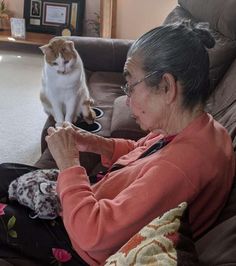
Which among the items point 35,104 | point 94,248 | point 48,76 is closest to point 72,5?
point 35,104

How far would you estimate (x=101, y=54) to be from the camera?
2572mm

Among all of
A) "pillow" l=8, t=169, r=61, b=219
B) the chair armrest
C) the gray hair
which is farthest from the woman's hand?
the chair armrest

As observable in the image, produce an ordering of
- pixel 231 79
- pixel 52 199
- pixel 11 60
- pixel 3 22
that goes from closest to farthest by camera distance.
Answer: pixel 52 199
pixel 231 79
pixel 11 60
pixel 3 22

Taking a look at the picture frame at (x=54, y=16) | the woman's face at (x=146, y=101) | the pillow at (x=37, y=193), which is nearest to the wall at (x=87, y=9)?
the picture frame at (x=54, y=16)

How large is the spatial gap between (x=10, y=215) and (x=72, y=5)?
135 inches

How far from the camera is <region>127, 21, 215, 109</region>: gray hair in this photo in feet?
3.03

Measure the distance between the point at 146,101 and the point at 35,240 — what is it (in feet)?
1.61

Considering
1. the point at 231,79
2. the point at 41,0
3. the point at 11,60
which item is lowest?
the point at 11,60

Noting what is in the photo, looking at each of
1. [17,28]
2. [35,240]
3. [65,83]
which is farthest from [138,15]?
[35,240]

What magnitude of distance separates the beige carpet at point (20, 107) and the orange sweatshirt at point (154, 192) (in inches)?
57.7

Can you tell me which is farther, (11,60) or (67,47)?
(11,60)

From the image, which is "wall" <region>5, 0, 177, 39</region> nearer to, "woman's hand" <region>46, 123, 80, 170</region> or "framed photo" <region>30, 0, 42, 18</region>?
"framed photo" <region>30, 0, 42, 18</region>

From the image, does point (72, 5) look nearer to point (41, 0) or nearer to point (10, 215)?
point (41, 0)

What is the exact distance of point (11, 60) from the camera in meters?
3.96
